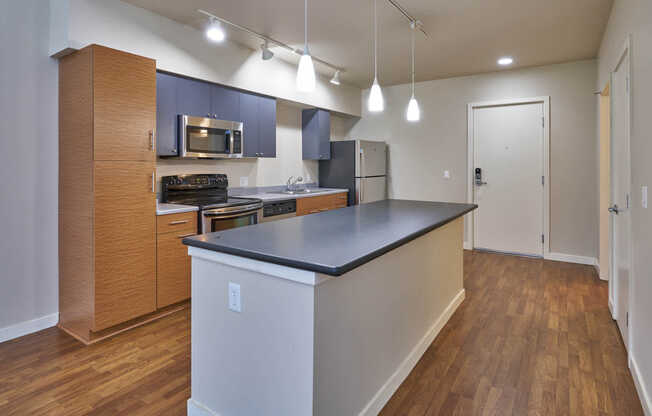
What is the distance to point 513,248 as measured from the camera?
5238mm

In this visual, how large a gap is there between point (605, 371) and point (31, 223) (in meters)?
3.93

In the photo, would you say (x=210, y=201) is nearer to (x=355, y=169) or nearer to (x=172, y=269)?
(x=172, y=269)

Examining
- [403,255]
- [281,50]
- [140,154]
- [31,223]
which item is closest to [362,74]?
[281,50]

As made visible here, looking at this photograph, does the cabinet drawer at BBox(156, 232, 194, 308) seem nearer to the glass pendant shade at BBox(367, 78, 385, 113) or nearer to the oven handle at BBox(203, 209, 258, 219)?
the oven handle at BBox(203, 209, 258, 219)

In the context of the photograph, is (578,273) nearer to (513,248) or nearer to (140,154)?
(513,248)

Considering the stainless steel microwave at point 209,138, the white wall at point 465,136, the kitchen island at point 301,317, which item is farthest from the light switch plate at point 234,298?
the white wall at point 465,136

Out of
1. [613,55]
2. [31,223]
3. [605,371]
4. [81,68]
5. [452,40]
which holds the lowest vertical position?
[605,371]

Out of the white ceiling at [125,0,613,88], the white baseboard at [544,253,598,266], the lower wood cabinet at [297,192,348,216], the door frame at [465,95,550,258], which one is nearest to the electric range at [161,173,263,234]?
the lower wood cabinet at [297,192,348,216]

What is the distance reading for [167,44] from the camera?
328 cm

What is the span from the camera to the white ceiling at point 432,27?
10.2 ft

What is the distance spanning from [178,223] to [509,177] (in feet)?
13.9

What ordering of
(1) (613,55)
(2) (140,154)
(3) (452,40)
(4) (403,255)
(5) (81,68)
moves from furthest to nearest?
1. (3) (452,40)
2. (1) (613,55)
3. (2) (140,154)
4. (5) (81,68)
5. (4) (403,255)

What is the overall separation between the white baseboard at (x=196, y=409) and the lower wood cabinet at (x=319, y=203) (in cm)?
285

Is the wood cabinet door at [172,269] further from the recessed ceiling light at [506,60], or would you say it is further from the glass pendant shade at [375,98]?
the recessed ceiling light at [506,60]
